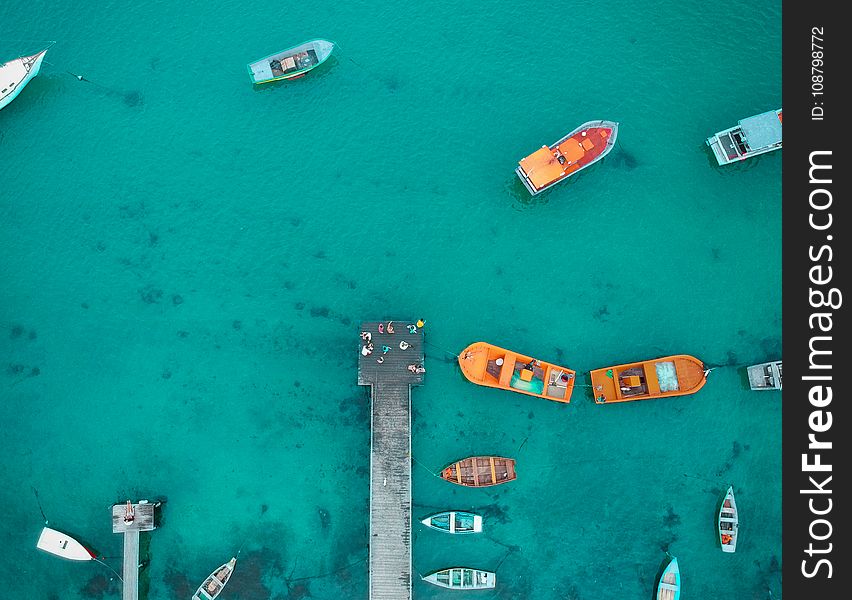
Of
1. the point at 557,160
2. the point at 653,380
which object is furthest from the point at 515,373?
the point at 557,160

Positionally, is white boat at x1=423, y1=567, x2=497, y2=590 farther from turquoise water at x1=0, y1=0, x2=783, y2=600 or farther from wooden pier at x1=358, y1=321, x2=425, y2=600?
wooden pier at x1=358, y1=321, x2=425, y2=600

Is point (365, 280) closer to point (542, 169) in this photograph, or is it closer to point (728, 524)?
point (542, 169)

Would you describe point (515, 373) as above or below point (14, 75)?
below

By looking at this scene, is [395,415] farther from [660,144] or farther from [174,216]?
[660,144]

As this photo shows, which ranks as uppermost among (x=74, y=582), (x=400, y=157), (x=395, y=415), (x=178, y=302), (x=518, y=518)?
(x=400, y=157)

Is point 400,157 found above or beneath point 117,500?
above

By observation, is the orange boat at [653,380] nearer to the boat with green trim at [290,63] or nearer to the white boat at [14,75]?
the boat with green trim at [290,63]
